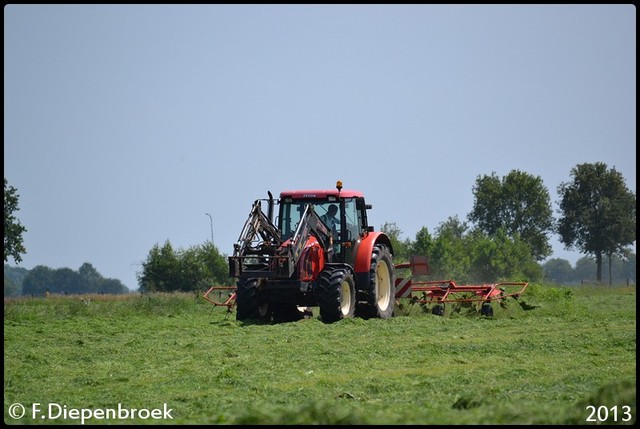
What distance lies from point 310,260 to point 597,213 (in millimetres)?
54123

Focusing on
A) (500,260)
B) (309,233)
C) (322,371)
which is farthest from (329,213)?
(500,260)

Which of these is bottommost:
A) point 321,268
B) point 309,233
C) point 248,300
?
point 248,300

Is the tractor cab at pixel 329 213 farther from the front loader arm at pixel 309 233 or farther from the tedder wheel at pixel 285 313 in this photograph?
the tedder wheel at pixel 285 313

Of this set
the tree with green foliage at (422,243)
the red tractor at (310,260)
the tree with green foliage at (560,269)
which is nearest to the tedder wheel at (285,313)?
the red tractor at (310,260)

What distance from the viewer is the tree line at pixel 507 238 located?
176 ft

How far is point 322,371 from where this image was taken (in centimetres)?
1245

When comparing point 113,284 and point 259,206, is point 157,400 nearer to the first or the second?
point 259,206

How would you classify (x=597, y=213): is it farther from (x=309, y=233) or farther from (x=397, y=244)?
(x=309, y=233)

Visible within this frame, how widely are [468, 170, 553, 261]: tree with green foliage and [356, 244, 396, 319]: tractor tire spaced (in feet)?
192

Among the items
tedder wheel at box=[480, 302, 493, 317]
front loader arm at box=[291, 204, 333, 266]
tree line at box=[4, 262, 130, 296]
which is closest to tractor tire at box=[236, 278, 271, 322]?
front loader arm at box=[291, 204, 333, 266]

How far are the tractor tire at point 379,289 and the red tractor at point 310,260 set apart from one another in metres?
0.02

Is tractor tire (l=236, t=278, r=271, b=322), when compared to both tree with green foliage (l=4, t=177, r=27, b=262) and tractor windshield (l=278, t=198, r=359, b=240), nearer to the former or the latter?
tractor windshield (l=278, t=198, r=359, b=240)

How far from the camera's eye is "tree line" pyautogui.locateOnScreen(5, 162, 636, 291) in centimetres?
5369

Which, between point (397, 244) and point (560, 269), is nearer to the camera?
point (397, 244)
